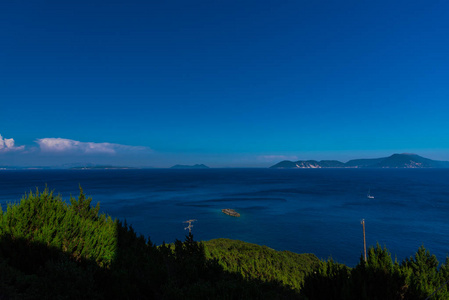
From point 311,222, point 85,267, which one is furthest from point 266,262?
point 311,222

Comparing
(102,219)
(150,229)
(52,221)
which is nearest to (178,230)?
(150,229)

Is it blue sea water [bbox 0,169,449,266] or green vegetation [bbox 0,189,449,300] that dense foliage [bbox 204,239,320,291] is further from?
blue sea water [bbox 0,169,449,266]

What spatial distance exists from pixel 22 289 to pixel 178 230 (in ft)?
184

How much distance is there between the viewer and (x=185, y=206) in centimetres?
8869

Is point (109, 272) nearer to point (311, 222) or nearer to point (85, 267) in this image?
point (85, 267)

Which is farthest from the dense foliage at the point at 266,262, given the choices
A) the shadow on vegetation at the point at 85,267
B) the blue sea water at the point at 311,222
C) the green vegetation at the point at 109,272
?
the shadow on vegetation at the point at 85,267

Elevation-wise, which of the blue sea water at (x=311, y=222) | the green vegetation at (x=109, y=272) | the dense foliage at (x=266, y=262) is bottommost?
the blue sea water at (x=311, y=222)

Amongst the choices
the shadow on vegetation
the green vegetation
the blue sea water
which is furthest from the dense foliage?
the shadow on vegetation

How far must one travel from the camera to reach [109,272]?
31.4 feet

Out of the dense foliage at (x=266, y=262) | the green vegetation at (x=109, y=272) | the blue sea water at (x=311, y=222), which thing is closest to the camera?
the green vegetation at (x=109, y=272)

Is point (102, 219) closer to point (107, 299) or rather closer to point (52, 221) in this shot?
point (52, 221)

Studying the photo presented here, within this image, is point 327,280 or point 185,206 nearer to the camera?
point 327,280

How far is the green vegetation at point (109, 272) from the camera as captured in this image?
7238 millimetres

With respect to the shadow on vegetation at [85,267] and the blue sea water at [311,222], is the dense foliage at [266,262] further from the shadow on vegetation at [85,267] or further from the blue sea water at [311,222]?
the shadow on vegetation at [85,267]
